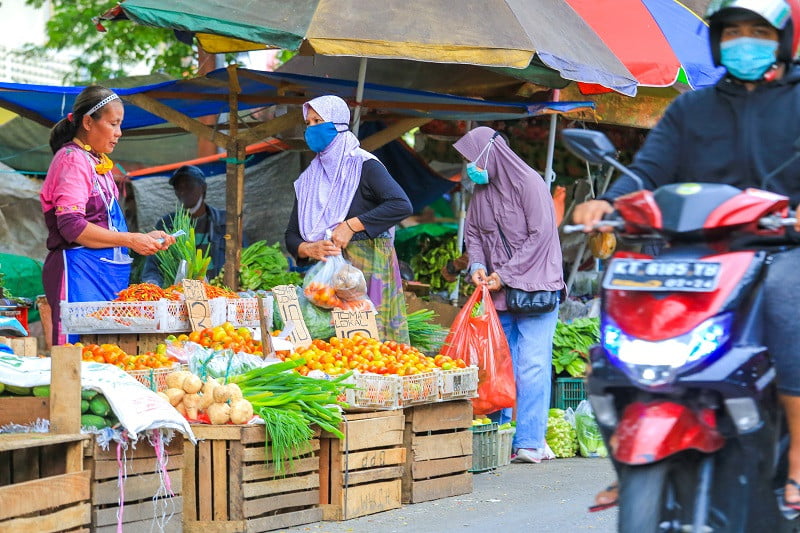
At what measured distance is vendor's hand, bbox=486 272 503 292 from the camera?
29.5 ft

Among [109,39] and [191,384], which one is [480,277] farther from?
[109,39]

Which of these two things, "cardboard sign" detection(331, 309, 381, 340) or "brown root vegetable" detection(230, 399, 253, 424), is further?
"cardboard sign" detection(331, 309, 381, 340)

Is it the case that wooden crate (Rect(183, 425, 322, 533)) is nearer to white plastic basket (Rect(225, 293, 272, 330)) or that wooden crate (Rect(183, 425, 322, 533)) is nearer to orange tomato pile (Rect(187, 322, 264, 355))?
orange tomato pile (Rect(187, 322, 264, 355))

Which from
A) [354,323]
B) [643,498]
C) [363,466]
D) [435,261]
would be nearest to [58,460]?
[363,466]

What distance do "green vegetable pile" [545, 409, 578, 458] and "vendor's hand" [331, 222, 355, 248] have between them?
8.11 feet

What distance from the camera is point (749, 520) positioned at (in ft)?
13.4

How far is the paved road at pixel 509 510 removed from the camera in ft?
22.2

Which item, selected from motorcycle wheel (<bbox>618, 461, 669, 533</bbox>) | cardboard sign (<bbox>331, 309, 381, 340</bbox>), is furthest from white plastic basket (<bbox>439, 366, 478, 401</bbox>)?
motorcycle wheel (<bbox>618, 461, 669, 533</bbox>)

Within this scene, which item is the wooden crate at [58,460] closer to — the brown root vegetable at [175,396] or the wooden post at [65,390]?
the wooden post at [65,390]

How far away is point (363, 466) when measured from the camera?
7.07 meters

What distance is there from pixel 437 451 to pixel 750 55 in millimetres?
3872

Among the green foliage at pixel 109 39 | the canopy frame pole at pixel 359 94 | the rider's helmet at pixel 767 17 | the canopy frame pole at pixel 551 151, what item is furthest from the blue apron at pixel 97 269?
the green foliage at pixel 109 39

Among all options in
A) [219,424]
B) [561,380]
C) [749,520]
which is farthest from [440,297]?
[749,520]

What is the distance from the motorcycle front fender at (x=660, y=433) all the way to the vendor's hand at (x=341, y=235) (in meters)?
4.53
